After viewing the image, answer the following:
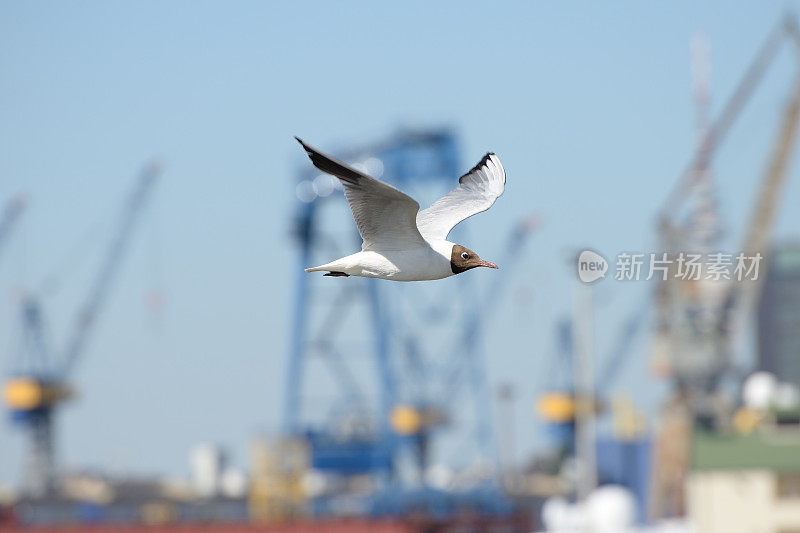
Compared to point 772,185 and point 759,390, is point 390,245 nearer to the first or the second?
point 759,390

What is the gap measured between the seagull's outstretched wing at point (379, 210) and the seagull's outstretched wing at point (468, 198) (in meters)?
1.72

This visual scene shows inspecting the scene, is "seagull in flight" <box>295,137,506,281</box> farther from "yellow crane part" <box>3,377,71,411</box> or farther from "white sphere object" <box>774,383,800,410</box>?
"yellow crane part" <box>3,377,71,411</box>

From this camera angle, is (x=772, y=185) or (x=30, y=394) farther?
(x=30, y=394)

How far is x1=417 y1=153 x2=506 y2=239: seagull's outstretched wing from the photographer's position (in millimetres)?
16656

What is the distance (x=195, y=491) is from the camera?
4963 inches

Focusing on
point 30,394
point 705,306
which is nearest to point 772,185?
point 705,306

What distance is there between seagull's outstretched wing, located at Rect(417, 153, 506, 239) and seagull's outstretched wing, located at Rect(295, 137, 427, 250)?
1721mm

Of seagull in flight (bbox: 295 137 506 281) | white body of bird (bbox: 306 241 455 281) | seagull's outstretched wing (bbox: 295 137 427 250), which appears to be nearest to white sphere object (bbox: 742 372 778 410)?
seagull in flight (bbox: 295 137 506 281)

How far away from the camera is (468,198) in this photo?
17.4 m

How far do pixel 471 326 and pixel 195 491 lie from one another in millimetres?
37856

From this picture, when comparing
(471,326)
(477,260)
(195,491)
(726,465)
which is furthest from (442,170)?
(477,260)

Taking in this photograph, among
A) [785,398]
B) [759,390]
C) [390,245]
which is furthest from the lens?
[759,390]

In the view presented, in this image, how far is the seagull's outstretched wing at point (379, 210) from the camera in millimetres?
13312

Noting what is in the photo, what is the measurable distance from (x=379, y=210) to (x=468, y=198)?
345 centimetres
